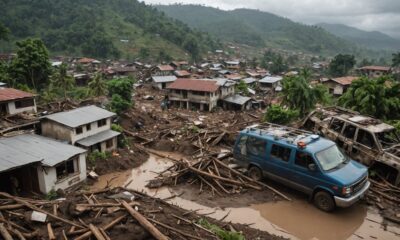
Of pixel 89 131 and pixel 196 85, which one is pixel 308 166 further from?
pixel 196 85

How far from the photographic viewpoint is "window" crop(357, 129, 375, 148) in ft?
41.0

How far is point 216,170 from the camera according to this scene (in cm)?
1394

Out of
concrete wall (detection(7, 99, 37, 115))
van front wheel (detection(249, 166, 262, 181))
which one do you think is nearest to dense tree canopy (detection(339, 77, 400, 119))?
van front wheel (detection(249, 166, 262, 181))

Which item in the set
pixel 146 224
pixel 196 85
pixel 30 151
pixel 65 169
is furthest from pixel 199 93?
pixel 146 224

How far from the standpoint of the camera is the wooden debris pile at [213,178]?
12.9m

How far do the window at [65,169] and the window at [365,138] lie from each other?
14349mm

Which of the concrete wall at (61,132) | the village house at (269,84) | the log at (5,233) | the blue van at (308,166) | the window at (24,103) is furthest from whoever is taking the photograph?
the village house at (269,84)

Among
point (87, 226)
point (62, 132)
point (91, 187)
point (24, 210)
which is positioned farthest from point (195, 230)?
point (62, 132)

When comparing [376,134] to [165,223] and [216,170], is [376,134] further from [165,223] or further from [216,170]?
[165,223]

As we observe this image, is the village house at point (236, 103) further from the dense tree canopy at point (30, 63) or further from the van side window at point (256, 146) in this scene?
the van side window at point (256, 146)

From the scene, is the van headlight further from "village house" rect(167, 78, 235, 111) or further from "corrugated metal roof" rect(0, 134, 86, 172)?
"village house" rect(167, 78, 235, 111)

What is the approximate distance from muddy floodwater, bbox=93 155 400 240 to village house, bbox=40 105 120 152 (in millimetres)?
9760

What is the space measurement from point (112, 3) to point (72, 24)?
136 ft

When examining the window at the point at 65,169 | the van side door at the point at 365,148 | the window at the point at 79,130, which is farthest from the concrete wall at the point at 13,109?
the van side door at the point at 365,148
